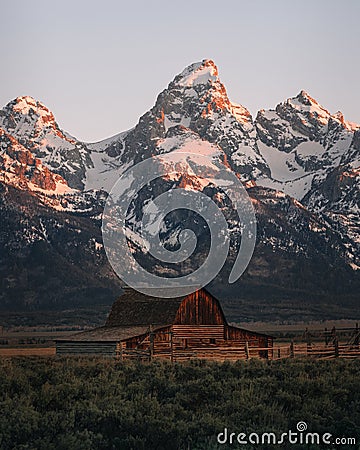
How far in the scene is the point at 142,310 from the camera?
178 feet

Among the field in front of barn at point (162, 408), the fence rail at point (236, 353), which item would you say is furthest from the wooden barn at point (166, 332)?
the field in front of barn at point (162, 408)

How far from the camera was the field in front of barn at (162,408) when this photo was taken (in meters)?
18.1

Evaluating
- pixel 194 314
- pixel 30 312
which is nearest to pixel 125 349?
pixel 194 314

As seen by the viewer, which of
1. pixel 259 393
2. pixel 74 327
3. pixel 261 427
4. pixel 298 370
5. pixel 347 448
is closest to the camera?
pixel 347 448

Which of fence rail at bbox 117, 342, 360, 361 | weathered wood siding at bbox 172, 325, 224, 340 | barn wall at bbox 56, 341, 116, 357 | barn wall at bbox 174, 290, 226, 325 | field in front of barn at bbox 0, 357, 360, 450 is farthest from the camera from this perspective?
barn wall at bbox 174, 290, 226, 325

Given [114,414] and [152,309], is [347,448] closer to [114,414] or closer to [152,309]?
[114,414]

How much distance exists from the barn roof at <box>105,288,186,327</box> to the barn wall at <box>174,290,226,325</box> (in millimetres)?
424

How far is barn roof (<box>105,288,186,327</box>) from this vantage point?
170 feet

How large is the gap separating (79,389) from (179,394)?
2837mm

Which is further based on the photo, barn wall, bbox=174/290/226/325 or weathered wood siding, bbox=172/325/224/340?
barn wall, bbox=174/290/226/325

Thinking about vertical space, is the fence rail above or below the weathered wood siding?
below

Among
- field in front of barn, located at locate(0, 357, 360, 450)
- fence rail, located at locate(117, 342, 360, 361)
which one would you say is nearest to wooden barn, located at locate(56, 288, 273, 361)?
fence rail, located at locate(117, 342, 360, 361)

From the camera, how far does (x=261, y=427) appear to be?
18.6 metres

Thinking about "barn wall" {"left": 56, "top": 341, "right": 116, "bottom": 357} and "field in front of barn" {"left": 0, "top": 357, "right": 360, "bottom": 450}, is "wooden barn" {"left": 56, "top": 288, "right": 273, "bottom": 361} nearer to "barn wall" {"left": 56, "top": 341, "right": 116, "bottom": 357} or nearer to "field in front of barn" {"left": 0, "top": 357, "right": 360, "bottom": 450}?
"barn wall" {"left": 56, "top": 341, "right": 116, "bottom": 357}
